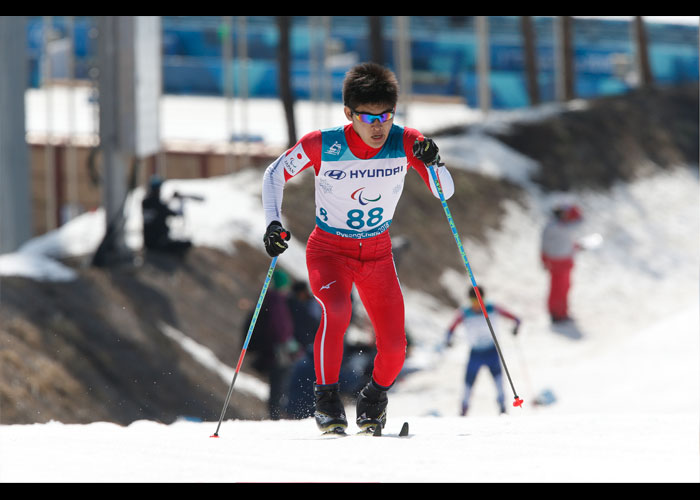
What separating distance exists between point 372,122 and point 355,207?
48 cm

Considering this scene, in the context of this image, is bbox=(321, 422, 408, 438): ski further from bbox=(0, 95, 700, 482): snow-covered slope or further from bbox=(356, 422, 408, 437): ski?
bbox=(0, 95, 700, 482): snow-covered slope

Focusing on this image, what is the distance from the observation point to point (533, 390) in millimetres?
13914

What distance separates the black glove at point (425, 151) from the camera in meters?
6.39

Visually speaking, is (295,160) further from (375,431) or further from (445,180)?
(375,431)

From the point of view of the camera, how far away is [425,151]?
6.38 m

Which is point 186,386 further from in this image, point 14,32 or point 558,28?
point 558,28

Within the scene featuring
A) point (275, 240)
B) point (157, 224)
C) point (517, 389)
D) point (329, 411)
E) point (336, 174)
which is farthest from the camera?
point (157, 224)

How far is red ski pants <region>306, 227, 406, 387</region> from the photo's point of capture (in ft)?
21.4

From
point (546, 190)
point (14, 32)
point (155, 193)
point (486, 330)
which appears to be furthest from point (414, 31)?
point (486, 330)

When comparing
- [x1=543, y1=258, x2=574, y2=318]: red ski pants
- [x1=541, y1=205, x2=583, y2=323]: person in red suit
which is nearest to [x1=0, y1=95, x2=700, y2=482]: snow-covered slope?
[x1=543, y1=258, x2=574, y2=318]: red ski pants

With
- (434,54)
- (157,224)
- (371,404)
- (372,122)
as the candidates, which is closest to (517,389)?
(157,224)

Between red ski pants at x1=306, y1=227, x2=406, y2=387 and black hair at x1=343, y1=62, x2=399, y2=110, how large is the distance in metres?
0.77

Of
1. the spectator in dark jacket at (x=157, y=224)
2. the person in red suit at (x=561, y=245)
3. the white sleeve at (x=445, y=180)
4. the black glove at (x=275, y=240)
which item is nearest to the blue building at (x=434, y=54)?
the person in red suit at (x=561, y=245)

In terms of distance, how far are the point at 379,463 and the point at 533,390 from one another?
8.93 m
